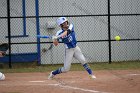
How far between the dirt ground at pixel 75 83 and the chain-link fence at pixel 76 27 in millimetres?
3027

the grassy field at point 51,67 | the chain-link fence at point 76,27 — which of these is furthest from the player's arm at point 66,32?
the chain-link fence at point 76,27

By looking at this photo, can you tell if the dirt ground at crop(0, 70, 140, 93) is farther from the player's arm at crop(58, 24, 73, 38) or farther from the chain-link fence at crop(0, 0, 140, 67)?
the chain-link fence at crop(0, 0, 140, 67)

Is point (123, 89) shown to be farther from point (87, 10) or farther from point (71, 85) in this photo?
point (87, 10)

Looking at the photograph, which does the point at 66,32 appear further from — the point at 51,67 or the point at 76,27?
the point at 76,27

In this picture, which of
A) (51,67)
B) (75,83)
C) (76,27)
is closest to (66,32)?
(75,83)

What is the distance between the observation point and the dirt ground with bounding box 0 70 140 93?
10453mm

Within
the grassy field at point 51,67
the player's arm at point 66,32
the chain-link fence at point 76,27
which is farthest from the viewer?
the chain-link fence at point 76,27

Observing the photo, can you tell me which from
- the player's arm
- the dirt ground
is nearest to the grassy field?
the dirt ground

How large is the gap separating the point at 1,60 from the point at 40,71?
8.57ft

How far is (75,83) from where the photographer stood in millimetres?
11617

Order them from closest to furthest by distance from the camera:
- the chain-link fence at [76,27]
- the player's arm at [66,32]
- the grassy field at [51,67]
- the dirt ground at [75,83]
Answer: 1. the dirt ground at [75,83]
2. the player's arm at [66,32]
3. the grassy field at [51,67]
4. the chain-link fence at [76,27]

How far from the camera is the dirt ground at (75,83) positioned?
1045 cm

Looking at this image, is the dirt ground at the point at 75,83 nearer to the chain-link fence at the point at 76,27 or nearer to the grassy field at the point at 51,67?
the grassy field at the point at 51,67

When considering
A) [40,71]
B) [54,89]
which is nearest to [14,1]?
[40,71]
